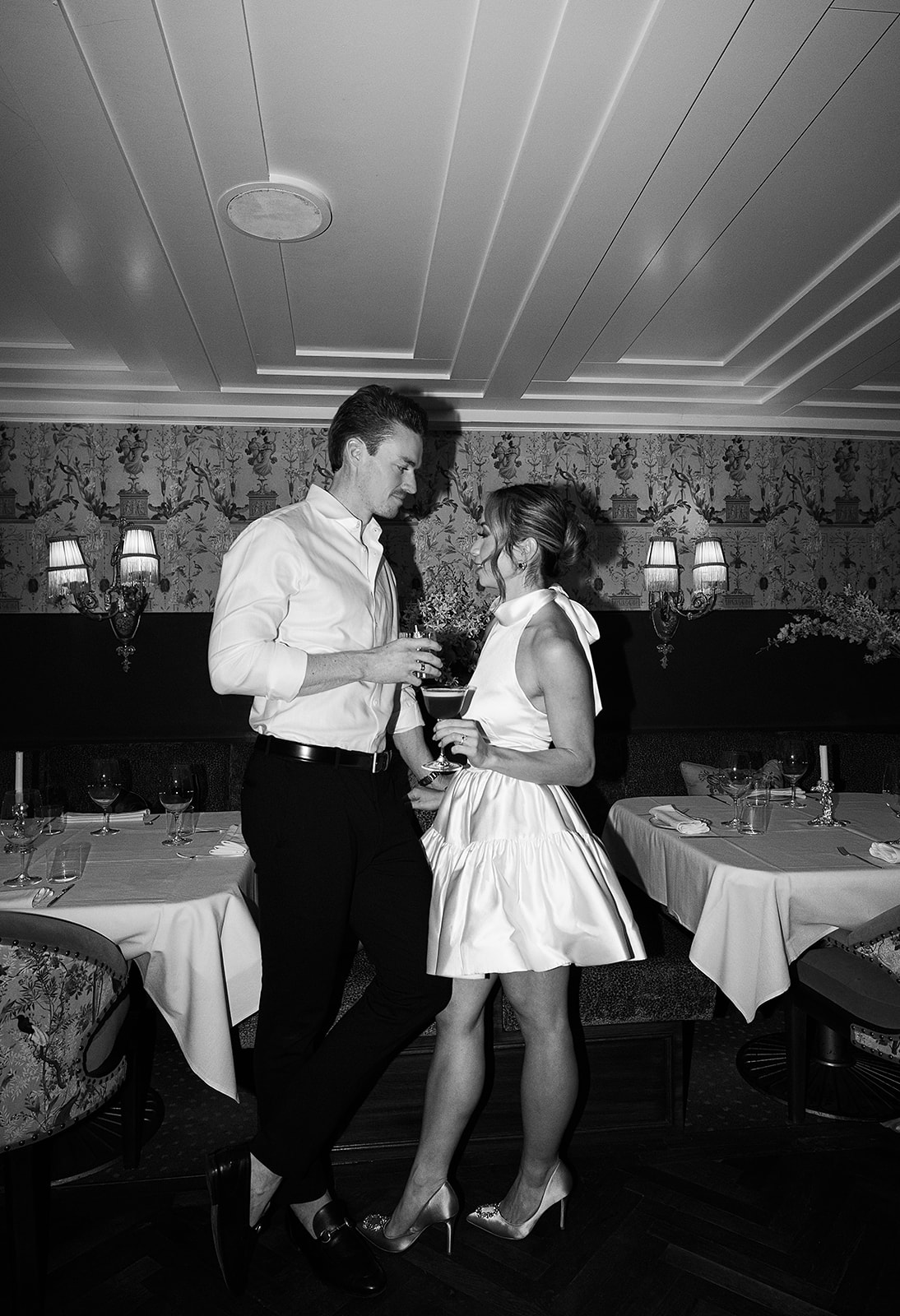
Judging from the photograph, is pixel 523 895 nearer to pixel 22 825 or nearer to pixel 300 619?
pixel 300 619

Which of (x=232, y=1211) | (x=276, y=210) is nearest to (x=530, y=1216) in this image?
(x=232, y=1211)

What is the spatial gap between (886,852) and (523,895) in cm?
132

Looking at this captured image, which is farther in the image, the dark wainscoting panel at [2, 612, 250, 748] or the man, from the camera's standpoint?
the dark wainscoting panel at [2, 612, 250, 748]

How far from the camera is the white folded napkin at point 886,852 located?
264 centimetres

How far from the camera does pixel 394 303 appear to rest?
426 centimetres

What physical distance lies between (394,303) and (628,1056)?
11.3 feet

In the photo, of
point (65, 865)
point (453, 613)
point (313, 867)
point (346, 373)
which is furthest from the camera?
point (453, 613)

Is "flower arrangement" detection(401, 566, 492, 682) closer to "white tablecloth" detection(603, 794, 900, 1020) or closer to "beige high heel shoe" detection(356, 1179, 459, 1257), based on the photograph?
"white tablecloth" detection(603, 794, 900, 1020)

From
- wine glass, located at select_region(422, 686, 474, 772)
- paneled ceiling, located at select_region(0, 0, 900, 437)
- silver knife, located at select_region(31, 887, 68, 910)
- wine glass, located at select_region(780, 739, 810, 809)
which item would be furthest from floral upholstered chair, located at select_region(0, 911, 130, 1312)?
wine glass, located at select_region(780, 739, 810, 809)

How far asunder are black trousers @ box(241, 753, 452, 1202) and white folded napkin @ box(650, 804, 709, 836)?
1.25m

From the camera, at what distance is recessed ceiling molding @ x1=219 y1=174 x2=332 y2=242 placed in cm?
317

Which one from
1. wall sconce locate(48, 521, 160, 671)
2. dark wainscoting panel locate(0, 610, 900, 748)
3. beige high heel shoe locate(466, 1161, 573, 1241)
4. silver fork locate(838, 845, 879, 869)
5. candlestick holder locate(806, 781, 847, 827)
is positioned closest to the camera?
beige high heel shoe locate(466, 1161, 573, 1241)

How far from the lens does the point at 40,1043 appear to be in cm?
179

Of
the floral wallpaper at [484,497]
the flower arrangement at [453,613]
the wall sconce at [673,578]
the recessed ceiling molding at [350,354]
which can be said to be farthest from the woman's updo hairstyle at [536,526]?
the wall sconce at [673,578]
